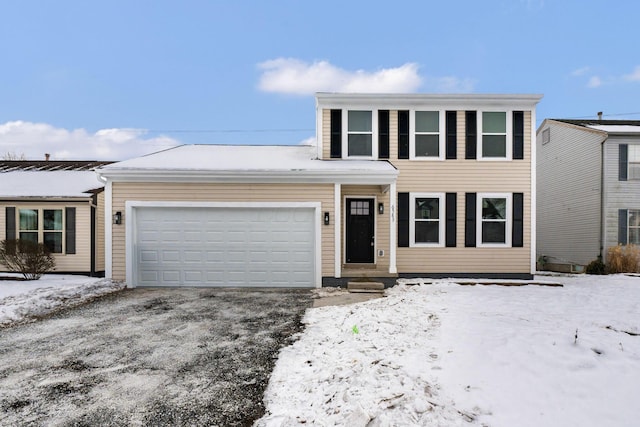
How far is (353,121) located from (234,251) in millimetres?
5424

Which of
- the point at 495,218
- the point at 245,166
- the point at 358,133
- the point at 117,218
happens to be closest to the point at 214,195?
the point at 245,166

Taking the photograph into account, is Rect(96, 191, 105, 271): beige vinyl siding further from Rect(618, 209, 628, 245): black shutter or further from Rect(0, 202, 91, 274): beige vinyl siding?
A: Rect(618, 209, 628, 245): black shutter

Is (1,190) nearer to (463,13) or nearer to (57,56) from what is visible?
(57,56)

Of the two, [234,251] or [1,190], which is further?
[1,190]

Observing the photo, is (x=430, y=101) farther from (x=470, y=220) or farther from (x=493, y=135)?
(x=470, y=220)

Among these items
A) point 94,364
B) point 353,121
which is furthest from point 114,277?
point 353,121

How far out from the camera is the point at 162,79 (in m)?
21.5

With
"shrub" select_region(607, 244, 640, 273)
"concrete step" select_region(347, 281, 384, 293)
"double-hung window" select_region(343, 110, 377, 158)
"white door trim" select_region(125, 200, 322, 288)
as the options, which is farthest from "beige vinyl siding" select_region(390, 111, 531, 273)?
"shrub" select_region(607, 244, 640, 273)

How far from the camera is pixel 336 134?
10664mm

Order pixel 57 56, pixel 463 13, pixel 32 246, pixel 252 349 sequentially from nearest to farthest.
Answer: pixel 252 349 → pixel 32 246 → pixel 463 13 → pixel 57 56

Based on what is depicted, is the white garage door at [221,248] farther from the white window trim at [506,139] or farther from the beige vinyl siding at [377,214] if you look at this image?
the white window trim at [506,139]

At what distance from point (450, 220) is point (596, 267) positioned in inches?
279

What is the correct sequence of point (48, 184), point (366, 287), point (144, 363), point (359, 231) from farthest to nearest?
1. point (48, 184)
2. point (359, 231)
3. point (366, 287)
4. point (144, 363)

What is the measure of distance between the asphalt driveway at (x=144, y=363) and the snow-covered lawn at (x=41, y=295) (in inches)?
25.7
